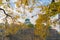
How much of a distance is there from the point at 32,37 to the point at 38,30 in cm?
228

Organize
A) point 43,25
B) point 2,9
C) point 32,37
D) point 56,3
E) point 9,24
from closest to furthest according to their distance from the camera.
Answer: point 56,3, point 43,25, point 2,9, point 9,24, point 32,37

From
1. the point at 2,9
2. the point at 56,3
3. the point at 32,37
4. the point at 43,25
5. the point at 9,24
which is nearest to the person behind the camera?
the point at 56,3

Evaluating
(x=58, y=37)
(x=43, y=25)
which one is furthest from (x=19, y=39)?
(x=43, y=25)

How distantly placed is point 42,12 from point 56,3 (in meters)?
0.33

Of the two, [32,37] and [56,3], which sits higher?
[56,3]

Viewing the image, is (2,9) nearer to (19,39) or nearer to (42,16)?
(42,16)

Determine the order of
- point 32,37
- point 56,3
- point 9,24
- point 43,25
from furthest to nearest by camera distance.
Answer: point 32,37 < point 9,24 < point 43,25 < point 56,3

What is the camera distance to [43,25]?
3.89 metres

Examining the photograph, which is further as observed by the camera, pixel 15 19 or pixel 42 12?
pixel 15 19

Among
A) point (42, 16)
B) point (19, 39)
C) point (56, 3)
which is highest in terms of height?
point (56, 3)

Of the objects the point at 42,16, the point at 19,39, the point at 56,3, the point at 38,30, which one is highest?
the point at 56,3

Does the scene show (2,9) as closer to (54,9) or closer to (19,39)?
(54,9)

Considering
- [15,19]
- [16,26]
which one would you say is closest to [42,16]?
[15,19]

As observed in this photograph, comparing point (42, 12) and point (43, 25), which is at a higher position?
point (42, 12)
